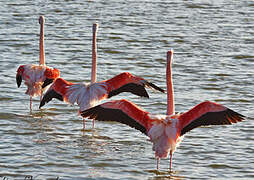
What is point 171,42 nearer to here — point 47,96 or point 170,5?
point 170,5

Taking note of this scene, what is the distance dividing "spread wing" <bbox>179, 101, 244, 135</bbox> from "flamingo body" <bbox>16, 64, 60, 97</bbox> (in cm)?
367

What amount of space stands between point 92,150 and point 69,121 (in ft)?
5.11

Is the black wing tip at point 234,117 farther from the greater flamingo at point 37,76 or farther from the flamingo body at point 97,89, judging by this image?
the greater flamingo at point 37,76

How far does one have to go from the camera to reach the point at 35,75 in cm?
1123

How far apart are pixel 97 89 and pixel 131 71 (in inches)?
181

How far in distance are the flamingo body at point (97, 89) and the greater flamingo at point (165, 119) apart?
48.3 inches

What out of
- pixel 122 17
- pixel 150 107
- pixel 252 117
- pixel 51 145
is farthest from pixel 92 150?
pixel 122 17

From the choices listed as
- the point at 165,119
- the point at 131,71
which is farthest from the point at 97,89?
the point at 131,71

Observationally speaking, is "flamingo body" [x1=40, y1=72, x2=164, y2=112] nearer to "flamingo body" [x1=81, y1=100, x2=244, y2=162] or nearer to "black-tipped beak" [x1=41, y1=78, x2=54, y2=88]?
"black-tipped beak" [x1=41, y1=78, x2=54, y2=88]

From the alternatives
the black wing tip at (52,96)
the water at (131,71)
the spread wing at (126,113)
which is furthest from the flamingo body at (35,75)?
the spread wing at (126,113)

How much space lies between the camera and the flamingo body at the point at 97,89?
9773 mm

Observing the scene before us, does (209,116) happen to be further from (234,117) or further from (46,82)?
(46,82)

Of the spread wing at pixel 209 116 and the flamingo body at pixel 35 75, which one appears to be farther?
the flamingo body at pixel 35 75

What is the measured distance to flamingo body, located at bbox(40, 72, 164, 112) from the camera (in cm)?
977
